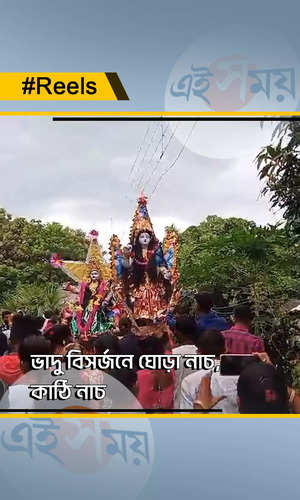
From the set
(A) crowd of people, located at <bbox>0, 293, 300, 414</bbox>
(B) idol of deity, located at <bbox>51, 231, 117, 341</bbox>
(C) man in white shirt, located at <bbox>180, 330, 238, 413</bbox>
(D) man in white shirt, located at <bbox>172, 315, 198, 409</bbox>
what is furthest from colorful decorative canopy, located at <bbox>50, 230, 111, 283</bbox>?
(C) man in white shirt, located at <bbox>180, 330, 238, 413</bbox>

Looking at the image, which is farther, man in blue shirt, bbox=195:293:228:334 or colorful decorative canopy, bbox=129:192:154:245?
colorful decorative canopy, bbox=129:192:154:245

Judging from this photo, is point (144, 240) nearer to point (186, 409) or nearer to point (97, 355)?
point (97, 355)

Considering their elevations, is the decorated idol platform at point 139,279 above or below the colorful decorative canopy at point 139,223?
below

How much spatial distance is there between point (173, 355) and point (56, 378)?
79 centimetres

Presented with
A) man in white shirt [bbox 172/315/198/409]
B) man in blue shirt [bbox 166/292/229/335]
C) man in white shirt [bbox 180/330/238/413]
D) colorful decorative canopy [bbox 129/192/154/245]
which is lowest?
man in white shirt [bbox 180/330/238/413]

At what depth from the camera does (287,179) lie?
458cm

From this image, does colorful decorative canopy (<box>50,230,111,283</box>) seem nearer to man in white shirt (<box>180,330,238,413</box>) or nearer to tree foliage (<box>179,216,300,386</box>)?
tree foliage (<box>179,216,300,386</box>)

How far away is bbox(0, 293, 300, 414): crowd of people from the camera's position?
2590 millimetres

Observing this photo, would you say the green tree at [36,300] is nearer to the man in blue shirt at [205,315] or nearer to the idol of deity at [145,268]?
the idol of deity at [145,268]

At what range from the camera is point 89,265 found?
7215 mm

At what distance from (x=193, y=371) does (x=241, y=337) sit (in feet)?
1.30

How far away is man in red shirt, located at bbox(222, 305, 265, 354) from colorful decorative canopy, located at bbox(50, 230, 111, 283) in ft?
12.2

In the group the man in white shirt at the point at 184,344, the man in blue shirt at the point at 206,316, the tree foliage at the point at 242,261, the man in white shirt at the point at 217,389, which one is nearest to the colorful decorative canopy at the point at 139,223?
the tree foliage at the point at 242,261

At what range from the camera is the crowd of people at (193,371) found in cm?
259
